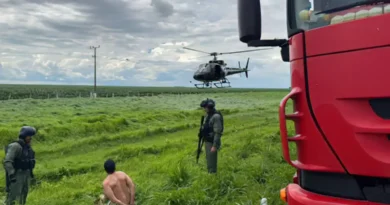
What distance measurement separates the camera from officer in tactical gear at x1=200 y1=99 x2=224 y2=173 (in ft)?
27.8

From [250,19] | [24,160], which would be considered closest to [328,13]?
[250,19]

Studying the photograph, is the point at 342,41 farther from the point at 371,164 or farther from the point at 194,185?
the point at 194,185

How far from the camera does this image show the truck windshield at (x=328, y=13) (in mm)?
2244

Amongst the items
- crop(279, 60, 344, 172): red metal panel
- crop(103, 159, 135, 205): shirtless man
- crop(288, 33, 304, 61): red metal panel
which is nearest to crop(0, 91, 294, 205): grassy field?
crop(103, 159, 135, 205): shirtless man

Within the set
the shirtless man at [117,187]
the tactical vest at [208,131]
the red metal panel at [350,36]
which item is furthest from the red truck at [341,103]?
the tactical vest at [208,131]

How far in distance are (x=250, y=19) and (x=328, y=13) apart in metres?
0.49

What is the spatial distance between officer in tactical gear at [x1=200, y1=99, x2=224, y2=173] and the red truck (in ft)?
19.0

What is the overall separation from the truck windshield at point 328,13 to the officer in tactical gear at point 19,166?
5712mm

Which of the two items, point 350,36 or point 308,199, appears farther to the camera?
point 308,199

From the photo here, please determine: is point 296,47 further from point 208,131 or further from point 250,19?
point 208,131

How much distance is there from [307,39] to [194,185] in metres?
4.65

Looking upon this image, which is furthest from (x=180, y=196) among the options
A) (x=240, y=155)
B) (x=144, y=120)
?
(x=144, y=120)

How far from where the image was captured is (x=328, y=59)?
7.67ft

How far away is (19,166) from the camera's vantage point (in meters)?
7.16
